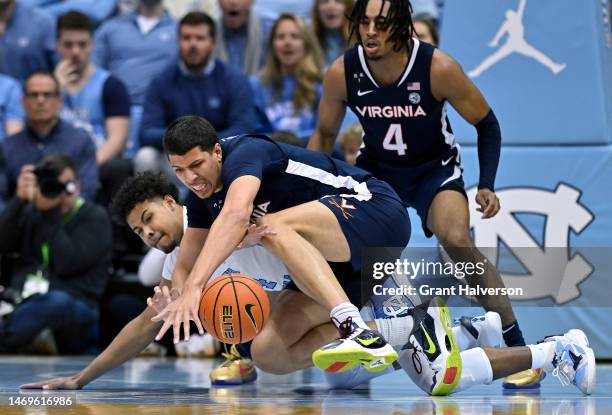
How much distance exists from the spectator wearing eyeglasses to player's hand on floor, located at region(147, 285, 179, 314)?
4.48 m

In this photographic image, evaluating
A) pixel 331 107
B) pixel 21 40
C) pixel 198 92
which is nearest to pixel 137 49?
pixel 21 40

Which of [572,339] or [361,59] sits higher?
[361,59]

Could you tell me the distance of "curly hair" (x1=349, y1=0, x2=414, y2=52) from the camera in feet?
19.7

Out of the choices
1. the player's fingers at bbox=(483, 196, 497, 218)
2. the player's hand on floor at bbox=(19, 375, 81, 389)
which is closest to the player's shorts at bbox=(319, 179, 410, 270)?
the player's fingers at bbox=(483, 196, 497, 218)

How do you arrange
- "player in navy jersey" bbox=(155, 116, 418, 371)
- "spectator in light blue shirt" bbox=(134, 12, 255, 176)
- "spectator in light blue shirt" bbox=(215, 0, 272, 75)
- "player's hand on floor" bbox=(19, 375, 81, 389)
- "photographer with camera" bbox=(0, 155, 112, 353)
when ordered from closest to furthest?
"player in navy jersey" bbox=(155, 116, 418, 371) → "player's hand on floor" bbox=(19, 375, 81, 389) → "photographer with camera" bbox=(0, 155, 112, 353) → "spectator in light blue shirt" bbox=(134, 12, 255, 176) → "spectator in light blue shirt" bbox=(215, 0, 272, 75)

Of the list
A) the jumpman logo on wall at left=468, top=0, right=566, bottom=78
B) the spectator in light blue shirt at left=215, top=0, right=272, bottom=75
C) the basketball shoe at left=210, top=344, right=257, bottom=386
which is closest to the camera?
the basketball shoe at left=210, top=344, right=257, bottom=386

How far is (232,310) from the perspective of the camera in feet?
16.7

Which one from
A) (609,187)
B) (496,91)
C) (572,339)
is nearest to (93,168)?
(496,91)

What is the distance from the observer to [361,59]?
6.27 m

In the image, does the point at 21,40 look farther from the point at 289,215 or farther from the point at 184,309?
the point at 184,309

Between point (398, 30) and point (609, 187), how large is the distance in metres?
2.28

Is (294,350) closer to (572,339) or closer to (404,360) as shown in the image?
(404,360)

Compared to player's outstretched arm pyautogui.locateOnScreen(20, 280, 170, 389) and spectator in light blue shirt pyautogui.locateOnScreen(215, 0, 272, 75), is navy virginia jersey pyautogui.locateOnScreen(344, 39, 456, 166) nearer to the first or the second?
player's outstretched arm pyautogui.locateOnScreen(20, 280, 170, 389)

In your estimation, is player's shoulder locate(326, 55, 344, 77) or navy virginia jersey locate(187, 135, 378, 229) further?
player's shoulder locate(326, 55, 344, 77)
